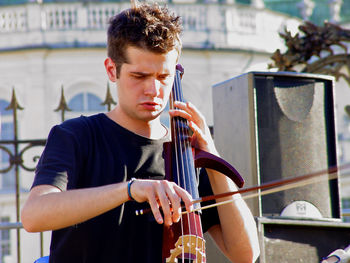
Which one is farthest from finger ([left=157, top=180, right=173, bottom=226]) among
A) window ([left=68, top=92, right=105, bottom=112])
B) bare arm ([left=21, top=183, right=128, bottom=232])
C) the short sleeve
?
window ([left=68, top=92, right=105, bottom=112])

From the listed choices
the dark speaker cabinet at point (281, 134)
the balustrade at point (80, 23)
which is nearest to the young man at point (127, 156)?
the dark speaker cabinet at point (281, 134)

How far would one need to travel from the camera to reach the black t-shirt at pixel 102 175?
6.04 ft

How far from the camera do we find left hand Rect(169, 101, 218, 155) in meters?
1.93

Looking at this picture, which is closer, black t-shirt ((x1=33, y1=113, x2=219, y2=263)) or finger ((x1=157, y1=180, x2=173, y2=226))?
finger ((x1=157, y1=180, x2=173, y2=226))

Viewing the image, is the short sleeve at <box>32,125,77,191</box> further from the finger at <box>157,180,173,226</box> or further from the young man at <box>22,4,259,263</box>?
the finger at <box>157,180,173,226</box>

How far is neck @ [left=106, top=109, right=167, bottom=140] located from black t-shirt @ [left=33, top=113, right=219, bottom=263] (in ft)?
0.07

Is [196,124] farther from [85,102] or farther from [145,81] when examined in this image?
[85,102]

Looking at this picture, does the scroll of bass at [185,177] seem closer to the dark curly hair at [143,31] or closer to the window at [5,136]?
the dark curly hair at [143,31]

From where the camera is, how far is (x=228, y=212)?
1959 mm

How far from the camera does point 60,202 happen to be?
170 cm

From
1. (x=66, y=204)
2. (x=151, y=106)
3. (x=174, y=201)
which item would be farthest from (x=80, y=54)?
(x=174, y=201)

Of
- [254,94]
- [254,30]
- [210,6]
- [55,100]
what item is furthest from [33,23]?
[254,94]

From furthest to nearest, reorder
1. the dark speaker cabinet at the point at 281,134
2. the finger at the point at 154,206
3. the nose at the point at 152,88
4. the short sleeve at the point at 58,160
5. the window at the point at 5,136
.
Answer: the window at the point at 5,136 < the dark speaker cabinet at the point at 281,134 < the nose at the point at 152,88 < the short sleeve at the point at 58,160 < the finger at the point at 154,206

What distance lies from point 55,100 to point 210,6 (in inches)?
217
